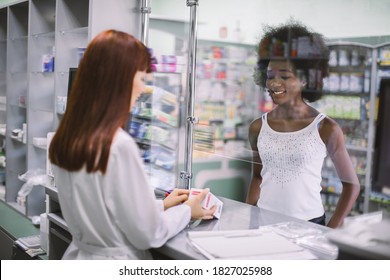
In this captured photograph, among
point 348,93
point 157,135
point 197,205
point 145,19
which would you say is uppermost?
point 145,19

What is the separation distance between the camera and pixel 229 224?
79.4 inches

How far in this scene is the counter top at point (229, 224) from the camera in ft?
5.41

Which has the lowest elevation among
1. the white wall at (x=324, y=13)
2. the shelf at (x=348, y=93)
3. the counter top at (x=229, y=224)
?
the counter top at (x=229, y=224)

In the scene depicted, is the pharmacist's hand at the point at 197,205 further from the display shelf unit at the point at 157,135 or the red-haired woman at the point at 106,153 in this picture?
the display shelf unit at the point at 157,135

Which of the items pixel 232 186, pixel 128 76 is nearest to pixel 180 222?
pixel 128 76

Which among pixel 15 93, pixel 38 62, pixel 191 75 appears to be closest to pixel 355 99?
pixel 191 75

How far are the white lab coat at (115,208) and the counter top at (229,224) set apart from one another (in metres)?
0.07

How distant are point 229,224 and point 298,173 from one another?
0.64 metres

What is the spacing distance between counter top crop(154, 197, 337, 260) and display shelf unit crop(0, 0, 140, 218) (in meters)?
1.76

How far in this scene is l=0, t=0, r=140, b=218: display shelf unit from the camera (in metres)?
3.51

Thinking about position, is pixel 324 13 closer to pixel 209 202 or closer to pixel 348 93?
pixel 348 93

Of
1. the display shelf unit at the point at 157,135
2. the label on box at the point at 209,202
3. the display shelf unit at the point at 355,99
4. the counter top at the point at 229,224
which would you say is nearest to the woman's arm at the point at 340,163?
the counter top at the point at 229,224

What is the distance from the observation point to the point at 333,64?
397 centimetres

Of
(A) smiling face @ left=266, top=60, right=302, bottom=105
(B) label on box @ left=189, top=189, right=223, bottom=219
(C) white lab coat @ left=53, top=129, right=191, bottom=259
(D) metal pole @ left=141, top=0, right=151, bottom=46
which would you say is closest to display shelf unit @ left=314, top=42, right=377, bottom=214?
(A) smiling face @ left=266, top=60, right=302, bottom=105
